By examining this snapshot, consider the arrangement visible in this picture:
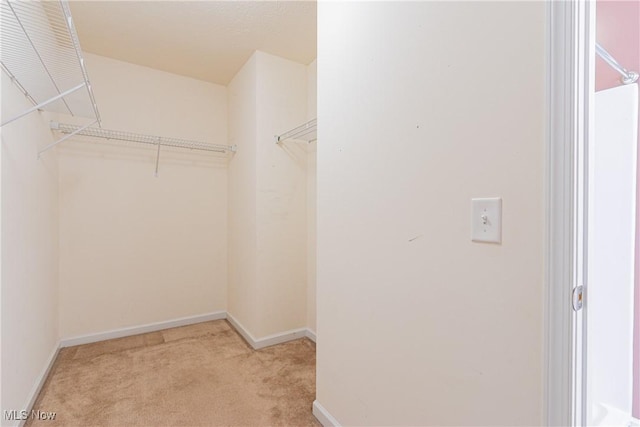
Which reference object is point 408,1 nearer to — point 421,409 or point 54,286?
point 421,409

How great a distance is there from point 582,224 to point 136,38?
2859mm

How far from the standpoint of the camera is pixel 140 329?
2.66 metres

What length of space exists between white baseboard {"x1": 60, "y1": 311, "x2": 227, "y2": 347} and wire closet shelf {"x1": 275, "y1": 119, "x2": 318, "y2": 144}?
6.13 feet

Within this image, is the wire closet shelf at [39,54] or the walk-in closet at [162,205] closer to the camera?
the wire closet shelf at [39,54]

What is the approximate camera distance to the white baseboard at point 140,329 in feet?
7.93

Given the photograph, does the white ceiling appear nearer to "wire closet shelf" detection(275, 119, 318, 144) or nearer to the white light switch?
"wire closet shelf" detection(275, 119, 318, 144)

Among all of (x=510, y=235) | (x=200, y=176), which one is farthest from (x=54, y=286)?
(x=510, y=235)

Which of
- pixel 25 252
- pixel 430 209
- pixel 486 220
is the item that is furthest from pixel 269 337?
pixel 486 220

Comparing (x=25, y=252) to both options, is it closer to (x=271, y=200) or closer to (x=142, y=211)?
(x=142, y=211)

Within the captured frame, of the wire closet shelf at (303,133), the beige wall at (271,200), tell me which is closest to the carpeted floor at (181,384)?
the beige wall at (271,200)

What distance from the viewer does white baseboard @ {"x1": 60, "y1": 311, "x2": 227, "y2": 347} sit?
7.93ft

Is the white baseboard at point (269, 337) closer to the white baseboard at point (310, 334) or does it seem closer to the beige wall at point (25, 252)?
the white baseboard at point (310, 334)

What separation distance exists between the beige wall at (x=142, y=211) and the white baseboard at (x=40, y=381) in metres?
0.26

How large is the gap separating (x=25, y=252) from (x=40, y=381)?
847 mm
